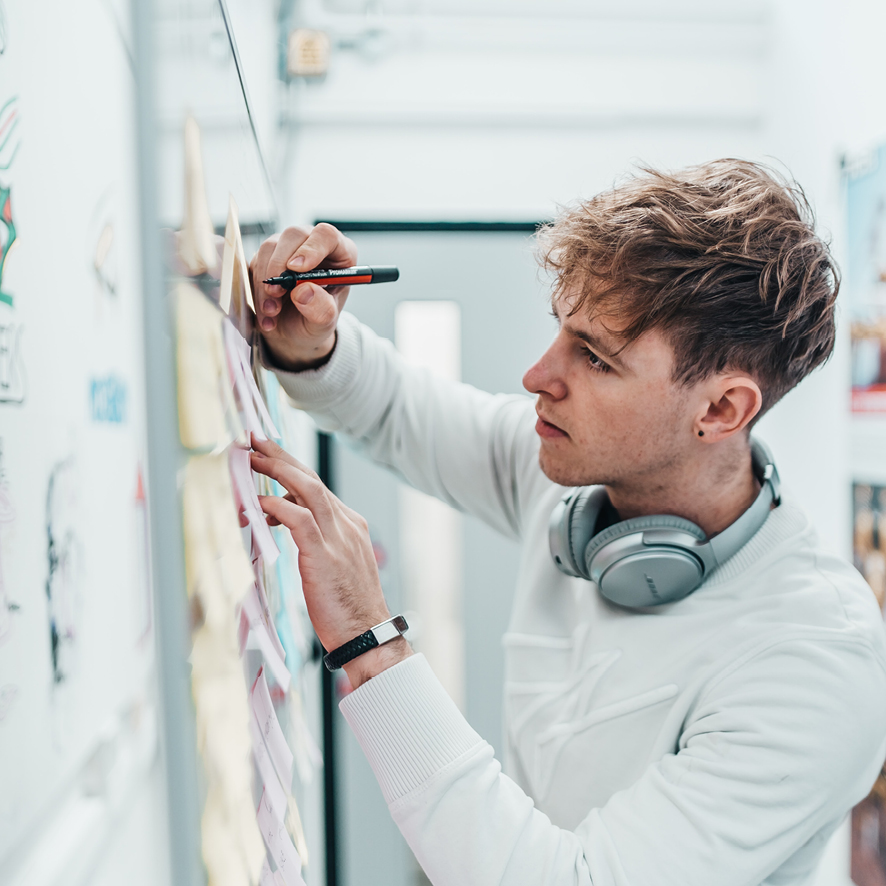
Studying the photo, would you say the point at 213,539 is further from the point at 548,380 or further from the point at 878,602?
the point at 878,602

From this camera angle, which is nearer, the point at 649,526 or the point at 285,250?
the point at 285,250

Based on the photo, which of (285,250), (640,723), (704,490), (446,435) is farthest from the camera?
(446,435)

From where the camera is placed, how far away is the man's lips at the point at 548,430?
0.87 meters

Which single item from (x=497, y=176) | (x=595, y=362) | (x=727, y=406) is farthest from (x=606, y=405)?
(x=497, y=176)

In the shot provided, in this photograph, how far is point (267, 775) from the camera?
1.53ft

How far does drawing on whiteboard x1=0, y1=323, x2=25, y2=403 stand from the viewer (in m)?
0.47

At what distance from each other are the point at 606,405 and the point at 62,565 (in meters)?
0.58

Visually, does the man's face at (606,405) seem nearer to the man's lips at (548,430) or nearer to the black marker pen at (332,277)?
the man's lips at (548,430)

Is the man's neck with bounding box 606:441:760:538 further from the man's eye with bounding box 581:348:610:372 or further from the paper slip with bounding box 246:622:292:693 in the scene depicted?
the paper slip with bounding box 246:622:292:693

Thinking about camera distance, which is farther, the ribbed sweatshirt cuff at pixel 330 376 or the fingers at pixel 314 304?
the ribbed sweatshirt cuff at pixel 330 376

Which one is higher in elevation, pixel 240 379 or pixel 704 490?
pixel 240 379

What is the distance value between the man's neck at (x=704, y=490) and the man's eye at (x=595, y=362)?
0.51ft

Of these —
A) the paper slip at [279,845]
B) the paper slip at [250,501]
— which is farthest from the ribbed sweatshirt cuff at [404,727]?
the paper slip at [250,501]

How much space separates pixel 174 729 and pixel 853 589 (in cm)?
78
